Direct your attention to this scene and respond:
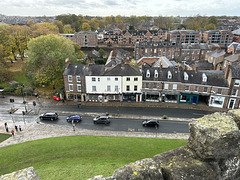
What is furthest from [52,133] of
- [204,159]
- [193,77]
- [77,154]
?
[193,77]

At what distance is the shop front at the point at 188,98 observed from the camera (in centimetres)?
3938

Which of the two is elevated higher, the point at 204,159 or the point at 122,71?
the point at 122,71

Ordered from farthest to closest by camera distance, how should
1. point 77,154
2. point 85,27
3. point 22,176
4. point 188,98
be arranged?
point 85,27 < point 188,98 < point 77,154 < point 22,176

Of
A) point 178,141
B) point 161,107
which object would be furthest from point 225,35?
point 178,141

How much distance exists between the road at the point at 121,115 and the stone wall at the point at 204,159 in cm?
2054

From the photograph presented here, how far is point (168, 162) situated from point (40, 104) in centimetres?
3691

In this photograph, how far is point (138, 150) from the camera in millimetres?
21328

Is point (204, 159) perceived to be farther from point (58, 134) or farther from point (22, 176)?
point (58, 134)

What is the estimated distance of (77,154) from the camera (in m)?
20.7

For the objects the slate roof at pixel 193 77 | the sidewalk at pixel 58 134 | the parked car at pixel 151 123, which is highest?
the slate roof at pixel 193 77

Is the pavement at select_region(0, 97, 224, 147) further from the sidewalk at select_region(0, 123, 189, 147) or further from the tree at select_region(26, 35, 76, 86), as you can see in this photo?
the tree at select_region(26, 35, 76, 86)

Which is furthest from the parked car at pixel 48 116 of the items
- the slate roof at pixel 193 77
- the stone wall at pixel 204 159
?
the stone wall at pixel 204 159

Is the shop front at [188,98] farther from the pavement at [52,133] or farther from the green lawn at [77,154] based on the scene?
the green lawn at [77,154]

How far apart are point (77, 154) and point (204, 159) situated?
16.1 m
